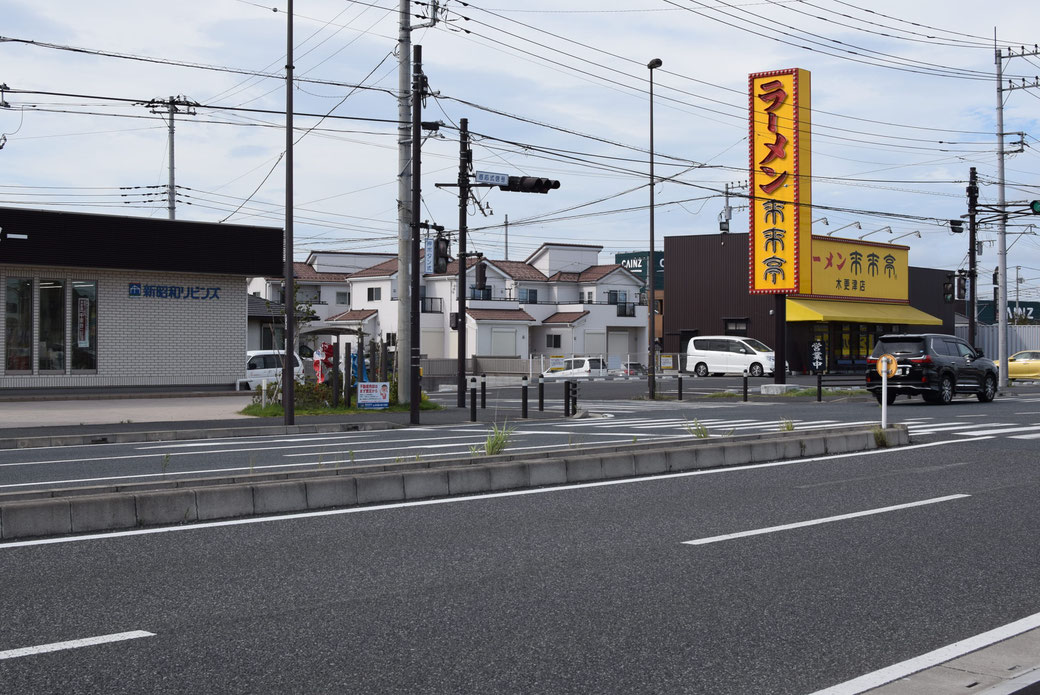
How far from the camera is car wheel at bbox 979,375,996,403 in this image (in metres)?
27.6

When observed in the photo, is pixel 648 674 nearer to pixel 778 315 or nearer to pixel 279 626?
pixel 279 626

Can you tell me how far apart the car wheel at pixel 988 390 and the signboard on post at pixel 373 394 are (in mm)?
16040

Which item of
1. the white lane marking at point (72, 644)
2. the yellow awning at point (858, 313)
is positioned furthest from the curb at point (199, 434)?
the yellow awning at point (858, 313)

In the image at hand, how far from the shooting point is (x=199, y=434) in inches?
722

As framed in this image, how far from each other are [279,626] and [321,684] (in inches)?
38.8

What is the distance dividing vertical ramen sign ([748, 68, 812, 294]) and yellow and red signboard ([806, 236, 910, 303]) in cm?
1684

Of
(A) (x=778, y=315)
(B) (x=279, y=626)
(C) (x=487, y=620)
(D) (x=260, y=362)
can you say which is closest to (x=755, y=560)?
(C) (x=487, y=620)

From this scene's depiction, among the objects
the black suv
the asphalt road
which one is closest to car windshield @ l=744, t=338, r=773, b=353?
the black suv

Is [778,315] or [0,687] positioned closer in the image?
[0,687]

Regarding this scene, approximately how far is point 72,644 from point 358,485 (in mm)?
4680

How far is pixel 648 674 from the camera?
15.3 feet

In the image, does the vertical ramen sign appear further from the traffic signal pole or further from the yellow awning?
the yellow awning

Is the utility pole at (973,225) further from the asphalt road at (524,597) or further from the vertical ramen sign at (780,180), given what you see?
the asphalt road at (524,597)

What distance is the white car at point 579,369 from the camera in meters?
47.0
